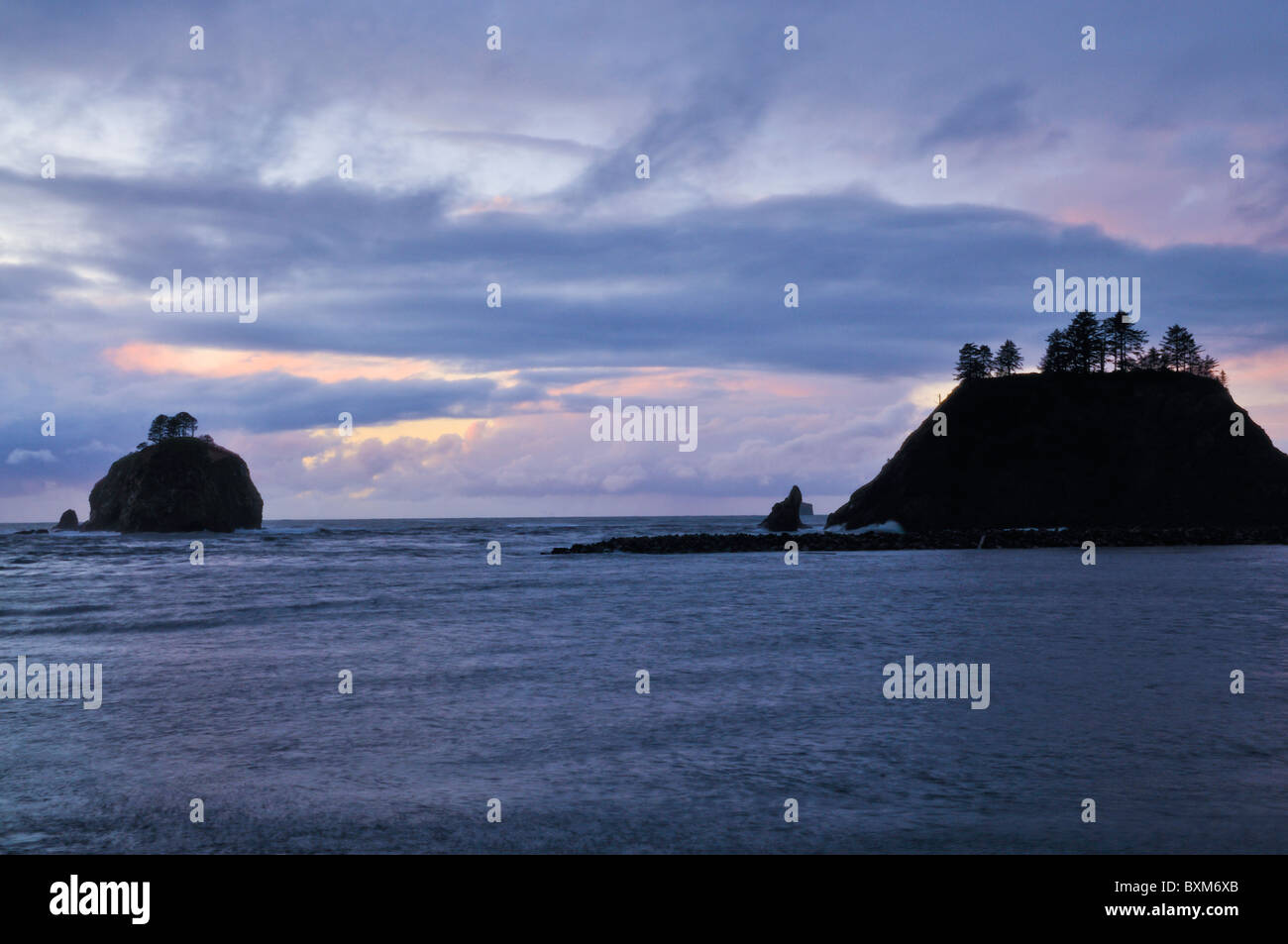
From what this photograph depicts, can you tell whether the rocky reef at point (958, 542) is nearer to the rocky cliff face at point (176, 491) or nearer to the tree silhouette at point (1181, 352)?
the tree silhouette at point (1181, 352)

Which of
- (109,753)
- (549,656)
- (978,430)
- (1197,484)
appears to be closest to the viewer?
(109,753)

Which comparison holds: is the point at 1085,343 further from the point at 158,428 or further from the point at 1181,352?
the point at 158,428

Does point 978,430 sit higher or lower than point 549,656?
higher

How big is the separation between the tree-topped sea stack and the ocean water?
105 m

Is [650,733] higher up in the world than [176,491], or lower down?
lower down

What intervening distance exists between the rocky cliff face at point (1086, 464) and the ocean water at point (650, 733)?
67214mm

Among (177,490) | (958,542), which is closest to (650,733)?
(958,542)

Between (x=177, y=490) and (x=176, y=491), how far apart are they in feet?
0.61

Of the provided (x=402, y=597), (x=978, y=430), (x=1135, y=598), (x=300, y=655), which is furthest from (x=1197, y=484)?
(x=300, y=655)

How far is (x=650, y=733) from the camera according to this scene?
1072 cm

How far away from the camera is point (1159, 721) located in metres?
11.1

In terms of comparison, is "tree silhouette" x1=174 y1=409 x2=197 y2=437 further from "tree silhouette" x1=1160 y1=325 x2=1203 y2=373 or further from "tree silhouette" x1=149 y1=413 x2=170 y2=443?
"tree silhouette" x1=1160 y1=325 x2=1203 y2=373

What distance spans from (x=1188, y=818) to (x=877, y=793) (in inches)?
107
